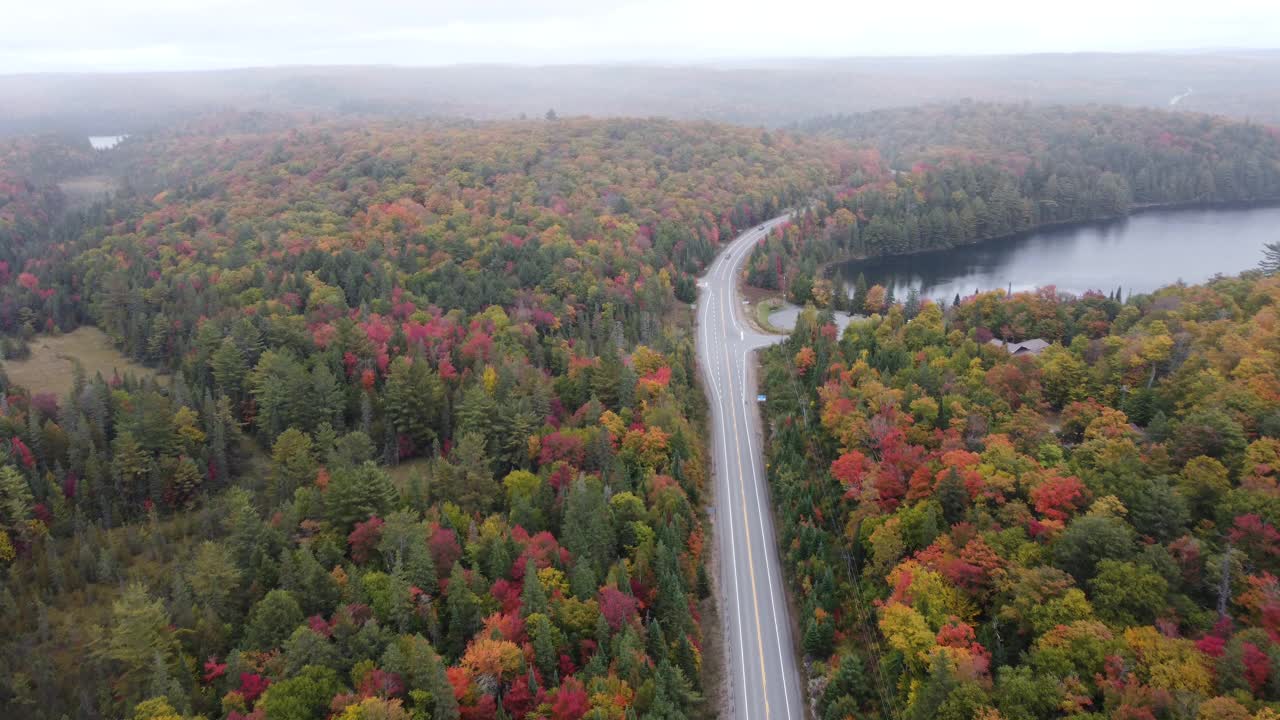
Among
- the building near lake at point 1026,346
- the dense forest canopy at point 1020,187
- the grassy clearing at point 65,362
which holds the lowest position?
the grassy clearing at point 65,362

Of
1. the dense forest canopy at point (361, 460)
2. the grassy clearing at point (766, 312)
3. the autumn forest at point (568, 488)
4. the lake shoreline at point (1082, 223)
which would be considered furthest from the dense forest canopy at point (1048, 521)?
the lake shoreline at point (1082, 223)

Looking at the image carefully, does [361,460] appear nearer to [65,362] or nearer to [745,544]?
[745,544]

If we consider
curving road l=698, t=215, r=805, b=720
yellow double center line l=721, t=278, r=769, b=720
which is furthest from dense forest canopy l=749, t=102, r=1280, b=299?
yellow double center line l=721, t=278, r=769, b=720

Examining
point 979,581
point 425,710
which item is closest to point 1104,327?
point 979,581

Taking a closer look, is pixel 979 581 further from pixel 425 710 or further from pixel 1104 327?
pixel 1104 327

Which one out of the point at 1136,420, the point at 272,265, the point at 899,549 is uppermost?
the point at 272,265

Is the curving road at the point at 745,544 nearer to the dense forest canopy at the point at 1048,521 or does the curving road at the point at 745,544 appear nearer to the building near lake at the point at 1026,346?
the dense forest canopy at the point at 1048,521

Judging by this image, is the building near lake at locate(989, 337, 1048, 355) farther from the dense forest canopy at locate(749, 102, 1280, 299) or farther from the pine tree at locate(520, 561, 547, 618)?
the pine tree at locate(520, 561, 547, 618)
